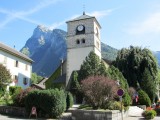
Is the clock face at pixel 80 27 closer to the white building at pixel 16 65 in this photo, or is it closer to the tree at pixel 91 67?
the tree at pixel 91 67

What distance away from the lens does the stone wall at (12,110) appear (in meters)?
25.5

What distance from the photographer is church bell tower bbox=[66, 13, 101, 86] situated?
167 ft

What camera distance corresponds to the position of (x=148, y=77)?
4788 centimetres

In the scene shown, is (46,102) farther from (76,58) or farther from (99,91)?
(76,58)

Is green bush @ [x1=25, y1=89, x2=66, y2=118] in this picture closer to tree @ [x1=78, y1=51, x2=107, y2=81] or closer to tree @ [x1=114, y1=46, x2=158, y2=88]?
tree @ [x1=78, y1=51, x2=107, y2=81]

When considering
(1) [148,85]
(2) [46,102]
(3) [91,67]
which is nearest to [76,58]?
(3) [91,67]

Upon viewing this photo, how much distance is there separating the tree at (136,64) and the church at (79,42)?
577 cm

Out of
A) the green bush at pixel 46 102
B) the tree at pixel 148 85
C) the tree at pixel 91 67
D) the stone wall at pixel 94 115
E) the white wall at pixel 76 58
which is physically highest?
the white wall at pixel 76 58

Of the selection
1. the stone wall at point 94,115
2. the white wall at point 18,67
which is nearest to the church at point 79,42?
the white wall at point 18,67

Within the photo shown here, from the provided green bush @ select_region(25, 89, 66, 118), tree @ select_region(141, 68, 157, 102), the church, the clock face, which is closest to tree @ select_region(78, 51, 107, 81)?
the church

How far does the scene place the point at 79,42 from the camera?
52.2m

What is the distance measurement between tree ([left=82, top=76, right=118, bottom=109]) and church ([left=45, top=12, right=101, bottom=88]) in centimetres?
2452

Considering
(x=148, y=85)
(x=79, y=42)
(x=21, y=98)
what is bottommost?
(x=21, y=98)

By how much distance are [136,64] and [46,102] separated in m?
29.7
